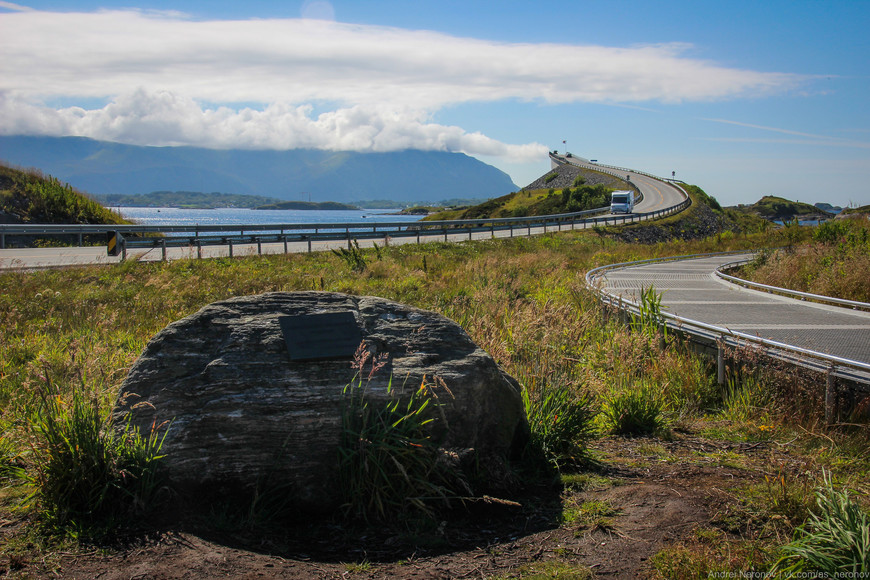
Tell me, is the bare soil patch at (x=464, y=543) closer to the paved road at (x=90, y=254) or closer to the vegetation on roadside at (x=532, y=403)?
the vegetation on roadside at (x=532, y=403)

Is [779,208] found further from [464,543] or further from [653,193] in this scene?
[464,543]

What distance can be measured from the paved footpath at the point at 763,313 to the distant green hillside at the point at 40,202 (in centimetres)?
2502

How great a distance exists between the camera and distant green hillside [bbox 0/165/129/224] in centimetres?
2652

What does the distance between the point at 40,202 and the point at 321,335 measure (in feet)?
93.5

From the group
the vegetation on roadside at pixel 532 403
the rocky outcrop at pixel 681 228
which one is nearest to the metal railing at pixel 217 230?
the vegetation on roadside at pixel 532 403

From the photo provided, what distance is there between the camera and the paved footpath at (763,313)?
8109 millimetres

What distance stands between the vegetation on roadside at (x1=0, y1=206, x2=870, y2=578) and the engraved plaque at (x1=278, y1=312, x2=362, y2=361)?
55 cm

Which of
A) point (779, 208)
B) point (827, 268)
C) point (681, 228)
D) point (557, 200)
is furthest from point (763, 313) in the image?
point (779, 208)

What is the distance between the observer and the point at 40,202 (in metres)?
27.2

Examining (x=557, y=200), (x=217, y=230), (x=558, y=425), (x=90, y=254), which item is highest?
(x=557, y=200)

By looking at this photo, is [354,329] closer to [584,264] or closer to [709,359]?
[709,359]

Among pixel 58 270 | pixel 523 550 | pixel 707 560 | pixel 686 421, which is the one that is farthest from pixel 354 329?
pixel 58 270

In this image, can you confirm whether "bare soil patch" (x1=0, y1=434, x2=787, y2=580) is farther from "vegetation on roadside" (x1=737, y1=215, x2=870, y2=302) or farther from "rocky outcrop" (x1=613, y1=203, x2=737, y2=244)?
"rocky outcrop" (x1=613, y1=203, x2=737, y2=244)

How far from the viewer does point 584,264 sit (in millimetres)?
23297
